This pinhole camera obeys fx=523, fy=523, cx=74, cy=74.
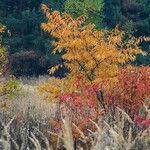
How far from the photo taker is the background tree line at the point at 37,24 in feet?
111

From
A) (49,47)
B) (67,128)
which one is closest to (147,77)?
(67,128)

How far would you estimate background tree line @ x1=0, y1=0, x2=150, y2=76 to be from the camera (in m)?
33.8

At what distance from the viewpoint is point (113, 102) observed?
11.4 meters

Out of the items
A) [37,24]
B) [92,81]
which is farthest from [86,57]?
[37,24]

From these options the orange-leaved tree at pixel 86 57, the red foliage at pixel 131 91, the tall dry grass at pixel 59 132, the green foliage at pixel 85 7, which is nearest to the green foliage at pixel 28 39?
the green foliage at pixel 85 7

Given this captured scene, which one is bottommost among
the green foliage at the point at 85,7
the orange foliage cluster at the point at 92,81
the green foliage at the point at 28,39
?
the green foliage at the point at 28,39

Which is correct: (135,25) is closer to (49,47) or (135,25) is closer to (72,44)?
(49,47)

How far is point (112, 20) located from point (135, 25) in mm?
1730

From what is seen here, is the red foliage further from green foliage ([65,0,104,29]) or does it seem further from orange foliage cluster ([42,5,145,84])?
green foliage ([65,0,104,29])

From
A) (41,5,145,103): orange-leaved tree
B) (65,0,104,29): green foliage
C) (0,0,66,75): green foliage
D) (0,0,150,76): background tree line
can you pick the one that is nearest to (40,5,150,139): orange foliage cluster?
(41,5,145,103): orange-leaved tree

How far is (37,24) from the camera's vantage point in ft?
115

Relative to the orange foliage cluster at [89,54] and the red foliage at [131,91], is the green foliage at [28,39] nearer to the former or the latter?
the orange foliage cluster at [89,54]

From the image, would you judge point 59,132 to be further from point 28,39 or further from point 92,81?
point 28,39

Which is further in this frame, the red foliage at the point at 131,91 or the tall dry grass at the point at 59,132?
the red foliage at the point at 131,91
